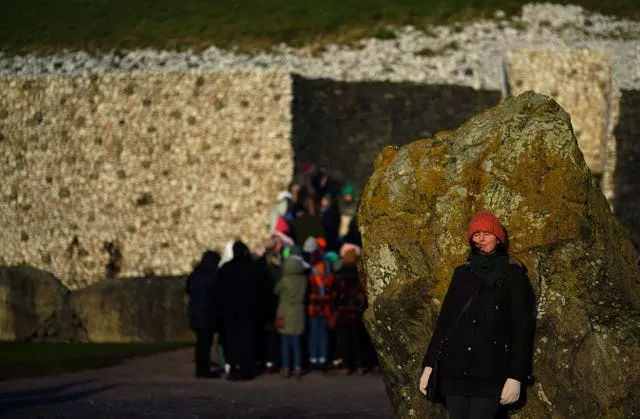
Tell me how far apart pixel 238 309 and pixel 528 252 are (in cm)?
1129

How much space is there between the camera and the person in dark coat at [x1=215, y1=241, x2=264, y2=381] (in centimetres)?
2286

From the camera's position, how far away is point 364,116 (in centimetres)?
3781

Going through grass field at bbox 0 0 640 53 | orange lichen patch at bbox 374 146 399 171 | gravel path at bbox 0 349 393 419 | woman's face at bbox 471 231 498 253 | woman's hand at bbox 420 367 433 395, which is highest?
grass field at bbox 0 0 640 53

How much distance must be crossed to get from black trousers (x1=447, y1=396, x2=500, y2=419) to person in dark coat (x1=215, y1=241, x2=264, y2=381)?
477 inches

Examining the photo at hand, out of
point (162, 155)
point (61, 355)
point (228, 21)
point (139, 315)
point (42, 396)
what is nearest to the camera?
point (42, 396)

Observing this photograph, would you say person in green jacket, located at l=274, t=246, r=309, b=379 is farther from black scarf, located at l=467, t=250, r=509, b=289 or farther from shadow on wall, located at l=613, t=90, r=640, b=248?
shadow on wall, located at l=613, t=90, r=640, b=248

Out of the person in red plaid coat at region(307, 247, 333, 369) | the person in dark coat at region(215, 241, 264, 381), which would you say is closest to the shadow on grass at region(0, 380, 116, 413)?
the person in dark coat at region(215, 241, 264, 381)

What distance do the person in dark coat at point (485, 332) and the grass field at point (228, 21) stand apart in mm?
28580

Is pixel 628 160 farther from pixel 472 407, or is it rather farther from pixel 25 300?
pixel 472 407

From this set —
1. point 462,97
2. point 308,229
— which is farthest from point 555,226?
point 462,97

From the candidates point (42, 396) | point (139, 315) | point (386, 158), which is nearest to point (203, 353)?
point (42, 396)

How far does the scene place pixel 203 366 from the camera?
22812mm

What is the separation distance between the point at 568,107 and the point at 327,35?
223 inches

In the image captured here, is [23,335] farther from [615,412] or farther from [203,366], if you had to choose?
[615,412]
